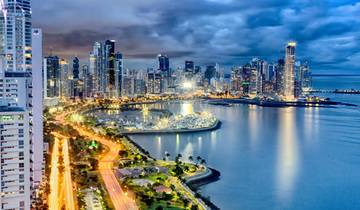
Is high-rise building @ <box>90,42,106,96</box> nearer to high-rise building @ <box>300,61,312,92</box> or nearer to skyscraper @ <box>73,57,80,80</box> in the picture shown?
skyscraper @ <box>73,57,80,80</box>

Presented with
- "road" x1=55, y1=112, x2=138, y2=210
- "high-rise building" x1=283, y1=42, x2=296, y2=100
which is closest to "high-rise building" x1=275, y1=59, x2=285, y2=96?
"high-rise building" x1=283, y1=42, x2=296, y2=100

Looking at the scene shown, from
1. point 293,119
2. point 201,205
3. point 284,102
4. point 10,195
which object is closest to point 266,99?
point 284,102

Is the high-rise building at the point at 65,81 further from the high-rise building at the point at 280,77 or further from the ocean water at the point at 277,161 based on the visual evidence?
the high-rise building at the point at 280,77

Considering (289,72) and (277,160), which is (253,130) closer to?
(277,160)

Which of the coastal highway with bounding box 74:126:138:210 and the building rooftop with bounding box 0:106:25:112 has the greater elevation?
the building rooftop with bounding box 0:106:25:112

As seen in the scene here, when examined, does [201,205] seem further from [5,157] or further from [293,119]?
[293,119]

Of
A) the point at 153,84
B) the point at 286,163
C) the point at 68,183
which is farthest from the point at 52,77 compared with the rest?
the point at 68,183
